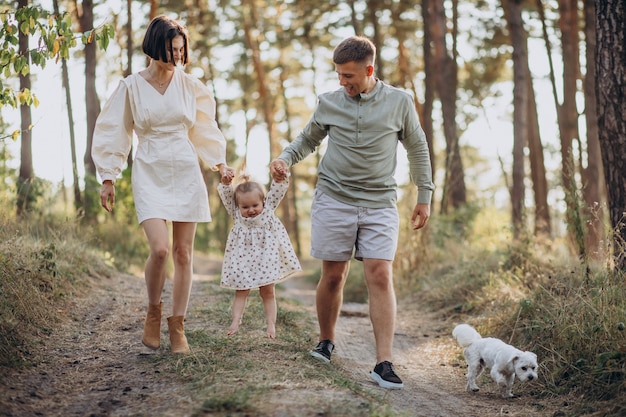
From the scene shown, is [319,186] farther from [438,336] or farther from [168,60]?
[438,336]

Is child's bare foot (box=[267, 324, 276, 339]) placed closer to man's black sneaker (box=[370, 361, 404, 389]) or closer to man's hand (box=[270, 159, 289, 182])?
man's black sneaker (box=[370, 361, 404, 389])

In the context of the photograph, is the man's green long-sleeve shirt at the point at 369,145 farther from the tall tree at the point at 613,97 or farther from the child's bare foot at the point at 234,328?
the tall tree at the point at 613,97

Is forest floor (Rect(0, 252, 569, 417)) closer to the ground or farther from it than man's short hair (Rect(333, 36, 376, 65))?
closer to the ground

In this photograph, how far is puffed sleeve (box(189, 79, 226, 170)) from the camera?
17.5ft

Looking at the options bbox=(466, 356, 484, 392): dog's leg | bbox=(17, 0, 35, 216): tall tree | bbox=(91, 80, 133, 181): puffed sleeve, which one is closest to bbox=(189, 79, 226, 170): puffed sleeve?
bbox=(91, 80, 133, 181): puffed sleeve

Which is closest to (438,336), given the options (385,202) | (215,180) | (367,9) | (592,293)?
(592,293)

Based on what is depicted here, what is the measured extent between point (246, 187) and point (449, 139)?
12.0 m

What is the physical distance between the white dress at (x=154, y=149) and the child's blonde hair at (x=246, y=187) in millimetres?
443

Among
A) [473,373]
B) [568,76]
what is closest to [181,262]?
[473,373]

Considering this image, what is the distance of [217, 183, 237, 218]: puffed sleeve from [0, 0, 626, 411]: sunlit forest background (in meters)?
1.11

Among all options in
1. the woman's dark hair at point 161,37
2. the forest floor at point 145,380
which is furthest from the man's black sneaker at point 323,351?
the woman's dark hair at point 161,37

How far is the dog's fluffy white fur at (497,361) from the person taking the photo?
4.68m

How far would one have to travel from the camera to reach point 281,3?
899 inches

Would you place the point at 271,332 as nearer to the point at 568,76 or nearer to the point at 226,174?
the point at 226,174
